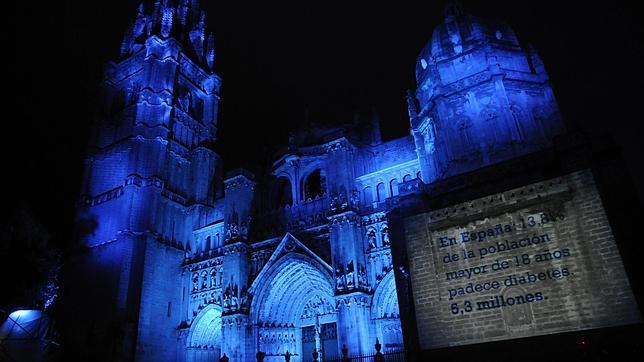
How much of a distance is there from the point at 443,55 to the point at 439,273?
14.3m

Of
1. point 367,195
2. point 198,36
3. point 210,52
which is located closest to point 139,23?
point 198,36

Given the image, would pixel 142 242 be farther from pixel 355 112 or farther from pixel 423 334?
pixel 423 334

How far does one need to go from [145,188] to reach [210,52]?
699 inches

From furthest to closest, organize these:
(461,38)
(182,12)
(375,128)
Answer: (182,12) < (375,128) < (461,38)

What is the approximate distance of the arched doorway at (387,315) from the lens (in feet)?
70.6

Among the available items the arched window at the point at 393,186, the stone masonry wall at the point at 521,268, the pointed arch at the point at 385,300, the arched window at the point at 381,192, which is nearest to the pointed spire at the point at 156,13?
the arched window at the point at 381,192

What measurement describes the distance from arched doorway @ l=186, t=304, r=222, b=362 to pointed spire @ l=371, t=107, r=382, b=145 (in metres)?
14.4

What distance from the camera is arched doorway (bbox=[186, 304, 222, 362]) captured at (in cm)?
2720

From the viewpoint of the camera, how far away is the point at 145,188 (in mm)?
28453

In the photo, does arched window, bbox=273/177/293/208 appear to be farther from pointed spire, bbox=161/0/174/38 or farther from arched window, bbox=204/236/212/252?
pointed spire, bbox=161/0/174/38

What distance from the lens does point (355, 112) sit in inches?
1165

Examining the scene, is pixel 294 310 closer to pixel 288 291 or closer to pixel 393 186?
pixel 288 291

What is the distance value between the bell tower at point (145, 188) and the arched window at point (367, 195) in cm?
1187

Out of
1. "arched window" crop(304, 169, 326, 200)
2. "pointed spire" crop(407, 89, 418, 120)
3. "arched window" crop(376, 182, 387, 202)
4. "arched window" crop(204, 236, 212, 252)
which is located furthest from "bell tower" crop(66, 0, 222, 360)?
"pointed spire" crop(407, 89, 418, 120)
